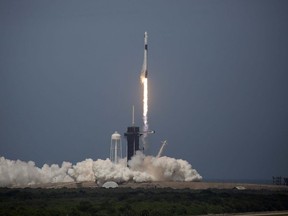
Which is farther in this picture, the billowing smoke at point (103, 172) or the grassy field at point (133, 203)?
the billowing smoke at point (103, 172)

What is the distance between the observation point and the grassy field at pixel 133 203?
316 ft

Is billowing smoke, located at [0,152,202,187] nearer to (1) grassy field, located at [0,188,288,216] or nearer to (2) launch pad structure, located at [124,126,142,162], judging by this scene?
(2) launch pad structure, located at [124,126,142,162]

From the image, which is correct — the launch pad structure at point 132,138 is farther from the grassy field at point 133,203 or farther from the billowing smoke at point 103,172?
the grassy field at point 133,203

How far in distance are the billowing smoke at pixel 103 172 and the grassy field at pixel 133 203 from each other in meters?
24.5

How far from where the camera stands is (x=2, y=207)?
10075 centimetres

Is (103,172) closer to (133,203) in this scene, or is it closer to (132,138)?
(132,138)

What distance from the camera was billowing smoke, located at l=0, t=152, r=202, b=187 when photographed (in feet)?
516

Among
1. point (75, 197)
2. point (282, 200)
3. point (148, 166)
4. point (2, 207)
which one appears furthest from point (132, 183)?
point (2, 207)

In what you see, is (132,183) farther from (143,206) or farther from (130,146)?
(143,206)

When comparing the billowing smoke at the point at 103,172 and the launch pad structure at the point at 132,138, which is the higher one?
the launch pad structure at the point at 132,138

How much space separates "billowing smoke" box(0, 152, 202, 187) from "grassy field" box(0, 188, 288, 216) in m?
24.5

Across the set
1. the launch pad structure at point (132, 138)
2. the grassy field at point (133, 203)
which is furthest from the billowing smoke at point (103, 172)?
the grassy field at point (133, 203)

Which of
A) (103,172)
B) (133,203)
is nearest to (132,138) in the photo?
(103,172)

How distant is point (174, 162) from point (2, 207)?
6439 centimetres
